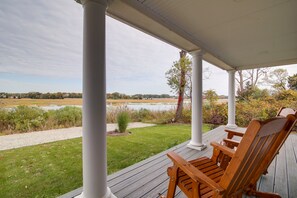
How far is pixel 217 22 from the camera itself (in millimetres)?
2488

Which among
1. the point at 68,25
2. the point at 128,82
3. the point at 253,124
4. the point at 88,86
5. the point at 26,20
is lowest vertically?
the point at 253,124

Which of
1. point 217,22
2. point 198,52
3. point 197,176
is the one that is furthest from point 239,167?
point 198,52

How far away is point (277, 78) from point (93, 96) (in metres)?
11.7

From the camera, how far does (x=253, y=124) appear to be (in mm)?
920

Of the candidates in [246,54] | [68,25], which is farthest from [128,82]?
[246,54]

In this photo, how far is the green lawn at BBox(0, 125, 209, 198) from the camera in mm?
2379

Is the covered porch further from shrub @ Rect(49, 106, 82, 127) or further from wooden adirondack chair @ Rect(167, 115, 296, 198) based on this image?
shrub @ Rect(49, 106, 82, 127)

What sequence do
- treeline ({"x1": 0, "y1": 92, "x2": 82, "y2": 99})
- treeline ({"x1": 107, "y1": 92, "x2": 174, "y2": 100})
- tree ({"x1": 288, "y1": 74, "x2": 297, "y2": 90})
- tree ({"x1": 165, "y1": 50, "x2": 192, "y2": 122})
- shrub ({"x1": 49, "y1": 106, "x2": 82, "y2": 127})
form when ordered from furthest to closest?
tree ({"x1": 288, "y1": 74, "x2": 297, "y2": 90}), tree ({"x1": 165, "y1": 50, "x2": 192, "y2": 122}), treeline ({"x1": 107, "y1": 92, "x2": 174, "y2": 100}), shrub ({"x1": 49, "y1": 106, "x2": 82, "y2": 127}), treeline ({"x1": 0, "y1": 92, "x2": 82, "y2": 99})

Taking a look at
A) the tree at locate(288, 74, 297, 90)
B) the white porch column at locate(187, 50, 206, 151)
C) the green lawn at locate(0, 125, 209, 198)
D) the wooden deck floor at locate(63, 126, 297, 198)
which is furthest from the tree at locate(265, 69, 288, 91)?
the green lawn at locate(0, 125, 209, 198)

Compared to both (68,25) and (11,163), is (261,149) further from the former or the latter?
(68,25)

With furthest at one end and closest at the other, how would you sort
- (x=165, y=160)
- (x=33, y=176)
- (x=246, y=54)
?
(x=246, y=54), (x=165, y=160), (x=33, y=176)

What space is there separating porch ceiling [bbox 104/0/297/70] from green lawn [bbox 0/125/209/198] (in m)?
2.53

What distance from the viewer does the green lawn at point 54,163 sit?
238 cm

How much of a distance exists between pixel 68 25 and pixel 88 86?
191 inches
